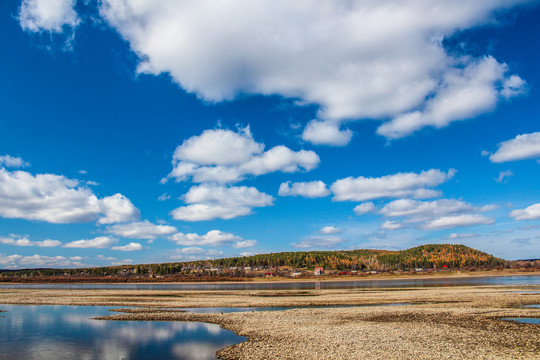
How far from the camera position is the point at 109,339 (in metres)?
28.9

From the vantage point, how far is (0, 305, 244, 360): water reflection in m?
23.8

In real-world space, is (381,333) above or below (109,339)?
above

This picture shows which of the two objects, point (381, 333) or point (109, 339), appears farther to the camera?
point (109, 339)

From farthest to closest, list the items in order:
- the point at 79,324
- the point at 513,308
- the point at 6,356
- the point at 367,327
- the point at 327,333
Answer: the point at 513,308
the point at 79,324
the point at 367,327
the point at 327,333
the point at 6,356

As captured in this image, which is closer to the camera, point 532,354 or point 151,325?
point 532,354

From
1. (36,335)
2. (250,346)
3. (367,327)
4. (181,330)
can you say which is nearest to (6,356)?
(36,335)

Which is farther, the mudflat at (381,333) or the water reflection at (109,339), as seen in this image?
the water reflection at (109,339)

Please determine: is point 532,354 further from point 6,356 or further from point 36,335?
point 36,335

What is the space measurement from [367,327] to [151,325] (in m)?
21.9

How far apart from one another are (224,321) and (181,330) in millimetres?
5599

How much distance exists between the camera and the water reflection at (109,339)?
2378 centimetres

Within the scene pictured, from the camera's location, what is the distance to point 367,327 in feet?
100

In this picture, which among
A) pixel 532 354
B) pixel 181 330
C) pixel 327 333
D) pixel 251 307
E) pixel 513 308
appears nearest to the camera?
pixel 532 354

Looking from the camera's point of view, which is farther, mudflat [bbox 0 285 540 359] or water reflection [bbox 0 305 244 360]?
water reflection [bbox 0 305 244 360]
